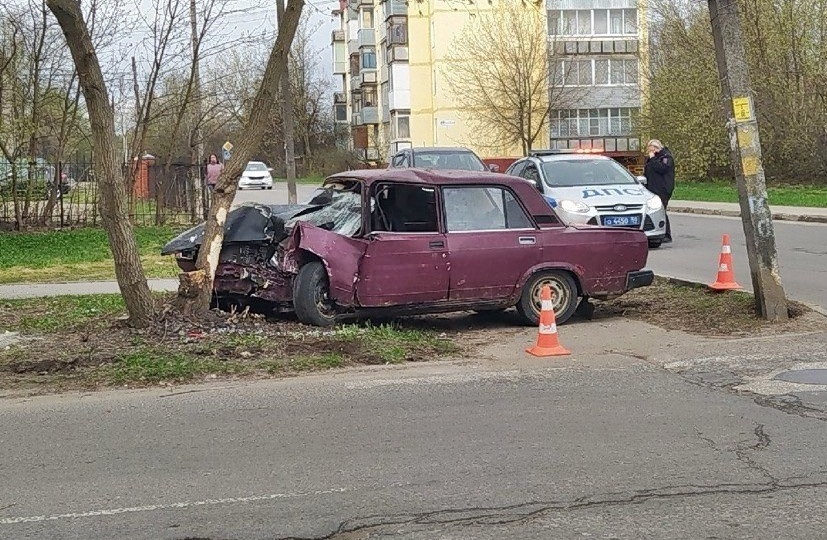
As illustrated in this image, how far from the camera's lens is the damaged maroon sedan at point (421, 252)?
9.65 meters

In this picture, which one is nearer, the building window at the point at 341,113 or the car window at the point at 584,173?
the car window at the point at 584,173

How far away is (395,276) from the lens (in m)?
9.59

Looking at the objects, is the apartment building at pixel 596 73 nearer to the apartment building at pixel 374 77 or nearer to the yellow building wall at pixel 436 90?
the yellow building wall at pixel 436 90

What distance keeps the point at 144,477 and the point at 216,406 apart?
5.34 ft

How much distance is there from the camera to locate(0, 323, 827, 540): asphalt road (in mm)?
4754

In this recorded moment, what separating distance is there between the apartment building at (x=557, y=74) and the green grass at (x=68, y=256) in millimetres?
32850

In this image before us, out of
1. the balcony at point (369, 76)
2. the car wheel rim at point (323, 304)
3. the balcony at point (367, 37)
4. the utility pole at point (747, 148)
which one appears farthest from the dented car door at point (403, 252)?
the balcony at point (367, 37)

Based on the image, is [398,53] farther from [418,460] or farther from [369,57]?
[418,460]

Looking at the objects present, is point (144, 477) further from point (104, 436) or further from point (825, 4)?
point (825, 4)

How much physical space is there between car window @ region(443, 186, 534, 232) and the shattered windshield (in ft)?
2.97

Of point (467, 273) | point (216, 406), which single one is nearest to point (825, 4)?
point (467, 273)

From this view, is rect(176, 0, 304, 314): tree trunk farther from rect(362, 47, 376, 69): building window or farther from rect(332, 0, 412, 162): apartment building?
rect(362, 47, 376, 69): building window

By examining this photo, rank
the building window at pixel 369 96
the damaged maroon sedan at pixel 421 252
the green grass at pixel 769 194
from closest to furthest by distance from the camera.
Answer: the damaged maroon sedan at pixel 421 252 < the green grass at pixel 769 194 < the building window at pixel 369 96

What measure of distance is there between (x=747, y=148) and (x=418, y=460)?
18.6 ft
